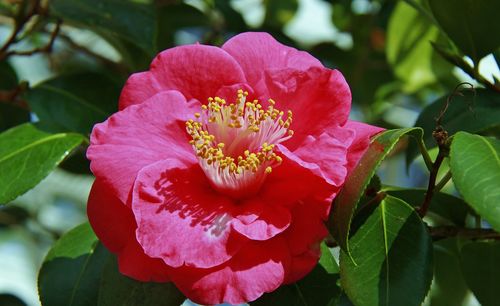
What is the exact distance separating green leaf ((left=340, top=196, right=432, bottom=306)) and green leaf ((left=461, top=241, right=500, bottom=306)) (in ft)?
0.52

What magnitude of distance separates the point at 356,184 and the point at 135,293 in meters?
0.29

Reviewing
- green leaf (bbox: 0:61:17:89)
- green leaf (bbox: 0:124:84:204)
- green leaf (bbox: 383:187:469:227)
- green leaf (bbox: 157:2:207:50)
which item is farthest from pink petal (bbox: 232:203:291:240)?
green leaf (bbox: 157:2:207:50)

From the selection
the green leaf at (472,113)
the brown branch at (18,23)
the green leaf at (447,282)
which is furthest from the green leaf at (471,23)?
the brown branch at (18,23)

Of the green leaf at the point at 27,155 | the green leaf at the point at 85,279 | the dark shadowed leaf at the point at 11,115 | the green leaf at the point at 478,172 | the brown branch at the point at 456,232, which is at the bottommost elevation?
the dark shadowed leaf at the point at 11,115

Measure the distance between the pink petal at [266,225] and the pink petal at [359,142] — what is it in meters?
0.09

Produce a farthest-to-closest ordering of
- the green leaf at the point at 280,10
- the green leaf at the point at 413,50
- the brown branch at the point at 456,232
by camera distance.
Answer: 1. the green leaf at the point at 280,10
2. the green leaf at the point at 413,50
3. the brown branch at the point at 456,232

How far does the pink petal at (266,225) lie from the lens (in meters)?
0.87

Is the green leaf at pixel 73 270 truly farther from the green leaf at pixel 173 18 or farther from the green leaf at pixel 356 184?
the green leaf at pixel 173 18

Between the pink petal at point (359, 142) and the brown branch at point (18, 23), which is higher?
the pink petal at point (359, 142)

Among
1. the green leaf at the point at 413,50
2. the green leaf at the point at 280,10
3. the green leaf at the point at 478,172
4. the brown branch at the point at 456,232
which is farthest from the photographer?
the green leaf at the point at 280,10

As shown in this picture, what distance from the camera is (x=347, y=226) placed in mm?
831

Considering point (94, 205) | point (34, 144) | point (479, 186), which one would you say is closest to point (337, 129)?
point (479, 186)

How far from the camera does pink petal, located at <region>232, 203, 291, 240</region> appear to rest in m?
0.87

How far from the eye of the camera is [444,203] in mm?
1100
